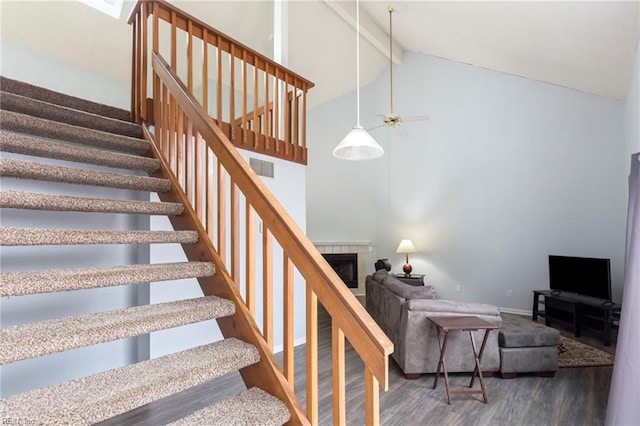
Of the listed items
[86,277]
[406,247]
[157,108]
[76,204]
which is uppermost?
[157,108]

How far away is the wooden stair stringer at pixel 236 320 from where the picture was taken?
1460 millimetres

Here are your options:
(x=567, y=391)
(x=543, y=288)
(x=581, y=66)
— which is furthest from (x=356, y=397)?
(x=581, y=66)

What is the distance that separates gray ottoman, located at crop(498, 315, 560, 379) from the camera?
123 inches

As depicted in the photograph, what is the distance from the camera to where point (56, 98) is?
249cm

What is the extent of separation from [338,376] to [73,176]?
178 cm

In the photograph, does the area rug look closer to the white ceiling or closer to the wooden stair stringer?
the white ceiling

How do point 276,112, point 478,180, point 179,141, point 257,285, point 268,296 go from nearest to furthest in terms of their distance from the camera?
point 268,296
point 179,141
point 257,285
point 276,112
point 478,180

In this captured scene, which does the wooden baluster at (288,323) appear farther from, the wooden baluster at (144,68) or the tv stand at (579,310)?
the tv stand at (579,310)

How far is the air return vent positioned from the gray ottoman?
2.71 metres

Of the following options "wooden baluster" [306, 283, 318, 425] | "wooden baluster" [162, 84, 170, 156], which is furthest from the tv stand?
"wooden baluster" [162, 84, 170, 156]

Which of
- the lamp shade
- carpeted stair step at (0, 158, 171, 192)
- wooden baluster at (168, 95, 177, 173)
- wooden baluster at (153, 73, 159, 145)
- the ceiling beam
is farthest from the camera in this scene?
the lamp shade

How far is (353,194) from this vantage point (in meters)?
7.40

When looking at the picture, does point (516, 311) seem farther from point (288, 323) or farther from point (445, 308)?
point (288, 323)

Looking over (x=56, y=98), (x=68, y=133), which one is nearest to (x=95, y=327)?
(x=68, y=133)
